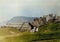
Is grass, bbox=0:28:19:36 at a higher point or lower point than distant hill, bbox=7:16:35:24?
lower

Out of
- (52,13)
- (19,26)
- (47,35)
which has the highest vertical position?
(52,13)

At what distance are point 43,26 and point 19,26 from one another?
25cm

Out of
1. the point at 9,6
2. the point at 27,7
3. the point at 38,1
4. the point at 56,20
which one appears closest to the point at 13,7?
the point at 9,6

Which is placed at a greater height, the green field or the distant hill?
the distant hill

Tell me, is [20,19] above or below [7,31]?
above

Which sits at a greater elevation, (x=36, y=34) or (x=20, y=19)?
(x=20, y=19)

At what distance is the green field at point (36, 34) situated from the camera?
1390 mm

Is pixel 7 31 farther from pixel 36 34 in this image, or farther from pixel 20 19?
pixel 36 34

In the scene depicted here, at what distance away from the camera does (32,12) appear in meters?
1.45

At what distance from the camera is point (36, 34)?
4.65ft

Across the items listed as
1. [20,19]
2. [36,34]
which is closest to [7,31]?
[20,19]

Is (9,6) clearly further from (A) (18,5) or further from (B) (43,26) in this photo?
(B) (43,26)

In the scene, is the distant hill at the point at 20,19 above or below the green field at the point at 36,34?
above

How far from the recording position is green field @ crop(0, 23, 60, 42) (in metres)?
1.39
